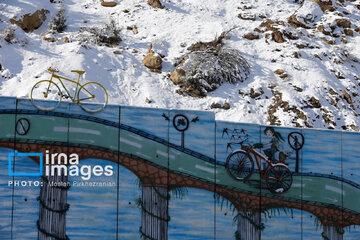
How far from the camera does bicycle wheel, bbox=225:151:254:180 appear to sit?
10852 mm

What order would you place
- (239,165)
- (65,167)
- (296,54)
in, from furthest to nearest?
1. (296,54)
2. (239,165)
3. (65,167)

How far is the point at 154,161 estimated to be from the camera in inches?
402

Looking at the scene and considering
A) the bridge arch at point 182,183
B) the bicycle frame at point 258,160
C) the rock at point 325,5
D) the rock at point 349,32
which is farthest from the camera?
the rock at point 325,5

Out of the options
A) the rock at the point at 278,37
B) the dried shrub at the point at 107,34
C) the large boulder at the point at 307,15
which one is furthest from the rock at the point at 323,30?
the dried shrub at the point at 107,34

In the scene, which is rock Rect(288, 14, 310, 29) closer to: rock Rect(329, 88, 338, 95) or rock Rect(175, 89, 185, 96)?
rock Rect(329, 88, 338, 95)

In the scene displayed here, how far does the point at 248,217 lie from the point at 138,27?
52.0 feet

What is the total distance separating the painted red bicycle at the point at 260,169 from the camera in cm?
1089

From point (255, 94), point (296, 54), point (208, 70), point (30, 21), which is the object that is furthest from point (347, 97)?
point (30, 21)

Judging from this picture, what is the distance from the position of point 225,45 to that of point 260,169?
12.2 m

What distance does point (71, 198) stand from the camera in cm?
948

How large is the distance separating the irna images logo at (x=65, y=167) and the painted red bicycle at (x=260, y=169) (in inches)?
141

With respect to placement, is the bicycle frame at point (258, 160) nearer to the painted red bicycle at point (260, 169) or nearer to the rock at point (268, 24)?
the painted red bicycle at point (260, 169)

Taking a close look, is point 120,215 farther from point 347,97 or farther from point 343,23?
point 343,23

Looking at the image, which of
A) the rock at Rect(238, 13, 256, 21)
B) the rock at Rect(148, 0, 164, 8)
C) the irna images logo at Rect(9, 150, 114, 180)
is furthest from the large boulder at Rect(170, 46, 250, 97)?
the irna images logo at Rect(9, 150, 114, 180)
